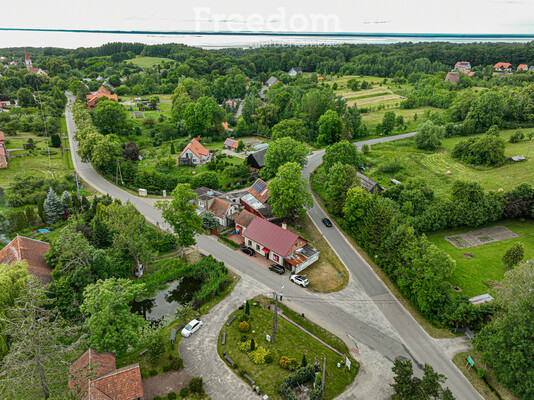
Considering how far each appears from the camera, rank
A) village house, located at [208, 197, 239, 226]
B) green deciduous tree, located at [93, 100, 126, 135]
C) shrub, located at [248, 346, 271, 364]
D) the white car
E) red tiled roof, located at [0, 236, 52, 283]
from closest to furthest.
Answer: shrub, located at [248, 346, 271, 364]
the white car
red tiled roof, located at [0, 236, 52, 283]
village house, located at [208, 197, 239, 226]
green deciduous tree, located at [93, 100, 126, 135]

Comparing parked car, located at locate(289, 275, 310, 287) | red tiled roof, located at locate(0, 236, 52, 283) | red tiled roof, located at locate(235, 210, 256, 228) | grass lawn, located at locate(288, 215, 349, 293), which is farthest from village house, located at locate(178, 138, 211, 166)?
parked car, located at locate(289, 275, 310, 287)

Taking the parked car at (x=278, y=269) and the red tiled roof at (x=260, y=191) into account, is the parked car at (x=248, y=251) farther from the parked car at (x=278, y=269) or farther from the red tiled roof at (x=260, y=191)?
the red tiled roof at (x=260, y=191)

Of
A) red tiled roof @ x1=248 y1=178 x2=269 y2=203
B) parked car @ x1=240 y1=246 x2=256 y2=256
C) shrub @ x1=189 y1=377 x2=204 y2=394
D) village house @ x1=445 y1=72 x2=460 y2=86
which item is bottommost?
shrub @ x1=189 y1=377 x2=204 y2=394

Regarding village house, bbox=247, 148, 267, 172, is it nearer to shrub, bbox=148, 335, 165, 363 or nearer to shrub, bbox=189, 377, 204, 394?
shrub, bbox=148, 335, 165, 363

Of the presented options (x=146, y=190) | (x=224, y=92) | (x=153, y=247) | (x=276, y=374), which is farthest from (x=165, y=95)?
(x=276, y=374)

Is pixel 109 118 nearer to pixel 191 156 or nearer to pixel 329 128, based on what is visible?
pixel 191 156

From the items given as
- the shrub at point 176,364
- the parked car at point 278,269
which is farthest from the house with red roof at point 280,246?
the shrub at point 176,364

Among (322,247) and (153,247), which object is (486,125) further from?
(153,247)

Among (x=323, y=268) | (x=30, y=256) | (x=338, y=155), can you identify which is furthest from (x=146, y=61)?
(x=323, y=268)
